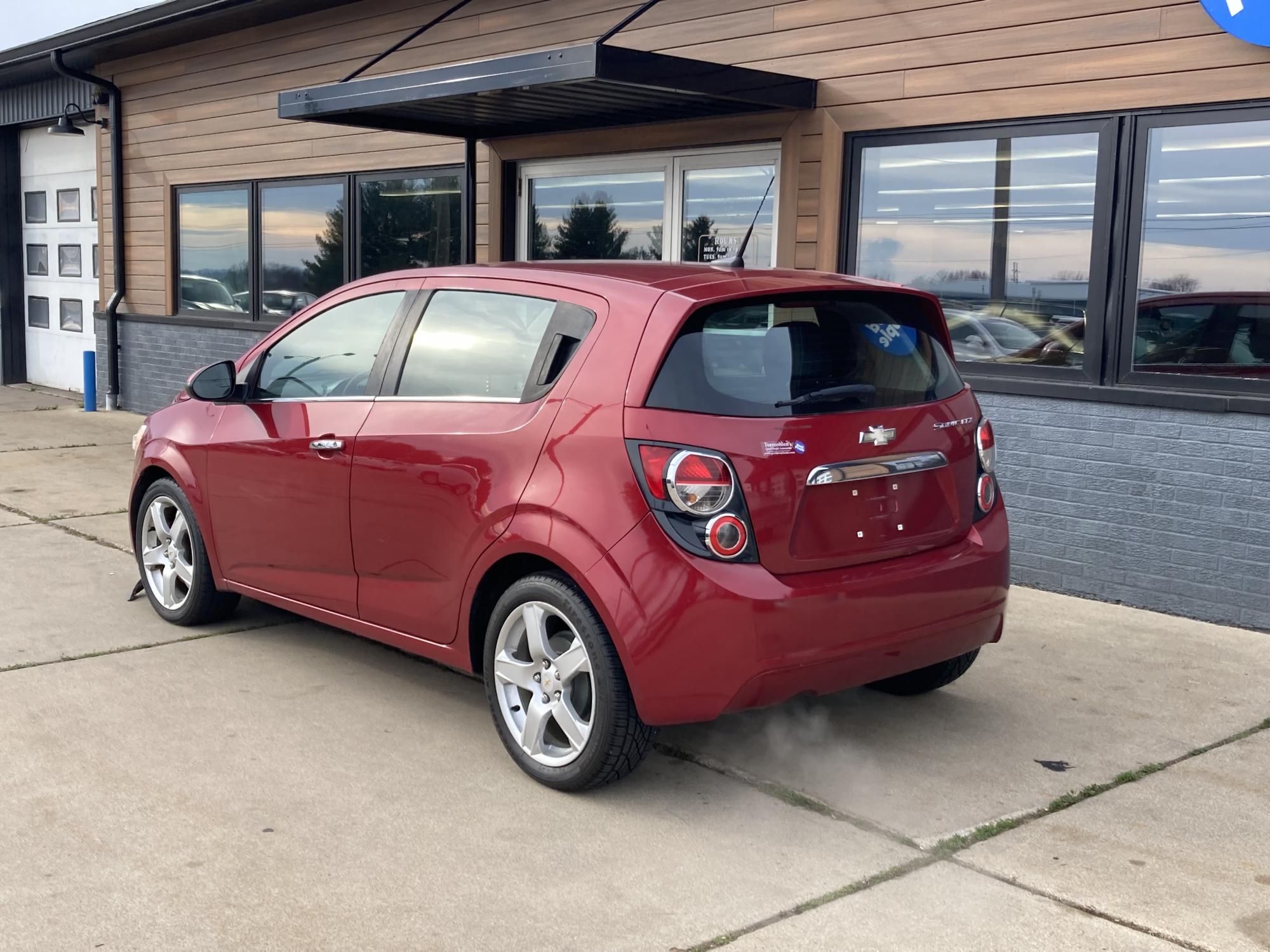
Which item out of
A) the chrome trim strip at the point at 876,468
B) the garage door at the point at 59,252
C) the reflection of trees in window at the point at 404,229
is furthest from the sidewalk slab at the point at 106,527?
the garage door at the point at 59,252

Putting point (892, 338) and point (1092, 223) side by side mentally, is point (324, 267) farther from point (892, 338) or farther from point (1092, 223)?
point (892, 338)

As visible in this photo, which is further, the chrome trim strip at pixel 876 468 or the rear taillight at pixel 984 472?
the rear taillight at pixel 984 472

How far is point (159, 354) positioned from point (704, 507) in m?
11.5

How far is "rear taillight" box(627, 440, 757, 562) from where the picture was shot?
12.5 ft

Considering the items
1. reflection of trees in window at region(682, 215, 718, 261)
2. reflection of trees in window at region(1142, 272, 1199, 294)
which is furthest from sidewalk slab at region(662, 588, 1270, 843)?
reflection of trees in window at region(682, 215, 718, 261)

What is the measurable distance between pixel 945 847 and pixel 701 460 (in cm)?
129

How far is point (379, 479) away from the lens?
4.71m

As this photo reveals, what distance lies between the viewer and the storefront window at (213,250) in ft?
43.0

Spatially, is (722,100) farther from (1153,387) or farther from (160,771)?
(160,771)

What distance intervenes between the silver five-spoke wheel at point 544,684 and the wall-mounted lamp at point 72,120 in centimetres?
1252

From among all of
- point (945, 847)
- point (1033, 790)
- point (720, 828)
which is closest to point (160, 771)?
point (720, 828)

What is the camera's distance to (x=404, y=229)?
11.1 meters

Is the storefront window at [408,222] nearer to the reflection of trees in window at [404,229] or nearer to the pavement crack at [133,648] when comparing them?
the reflection of trees in window at [404,229]

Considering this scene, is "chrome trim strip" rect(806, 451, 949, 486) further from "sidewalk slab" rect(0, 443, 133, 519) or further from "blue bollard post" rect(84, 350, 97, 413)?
"blue bollard post" rect(84, 350, 97, 413)
